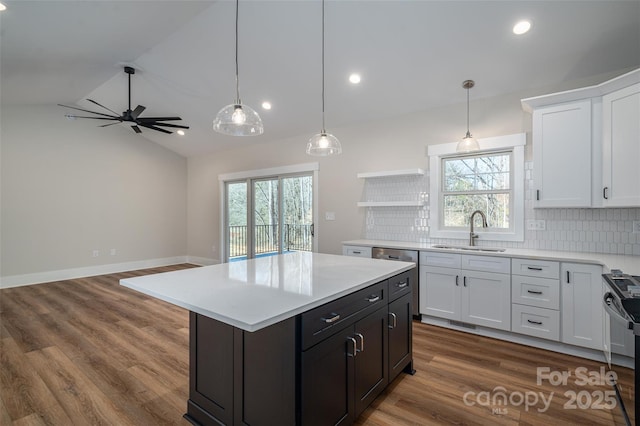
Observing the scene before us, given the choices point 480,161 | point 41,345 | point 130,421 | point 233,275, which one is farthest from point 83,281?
point 480,161

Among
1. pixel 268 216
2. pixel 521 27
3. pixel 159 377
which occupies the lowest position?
pixel 159 377

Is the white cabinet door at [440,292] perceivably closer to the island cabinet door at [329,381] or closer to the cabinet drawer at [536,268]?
the cabinet drawer at [536,268]

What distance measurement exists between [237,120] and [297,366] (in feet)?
4.96

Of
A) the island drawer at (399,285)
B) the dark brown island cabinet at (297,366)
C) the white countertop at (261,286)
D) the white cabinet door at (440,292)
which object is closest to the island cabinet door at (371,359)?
the dark brown island cabinet at (297,366)

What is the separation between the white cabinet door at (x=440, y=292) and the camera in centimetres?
328

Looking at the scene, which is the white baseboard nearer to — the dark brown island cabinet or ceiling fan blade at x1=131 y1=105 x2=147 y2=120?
ceiling fan blade at x1=131 y1=105 x2=147 y2=120

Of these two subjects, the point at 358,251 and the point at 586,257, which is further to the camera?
the point at 358,251

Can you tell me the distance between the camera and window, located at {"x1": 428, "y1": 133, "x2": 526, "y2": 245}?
3.39 metres

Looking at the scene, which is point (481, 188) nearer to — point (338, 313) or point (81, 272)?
point (338, 313)

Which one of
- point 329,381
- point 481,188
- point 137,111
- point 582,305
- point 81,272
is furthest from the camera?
point 81,272

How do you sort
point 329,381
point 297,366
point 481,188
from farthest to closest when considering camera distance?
point 481,188, point 329,381, point 297,366

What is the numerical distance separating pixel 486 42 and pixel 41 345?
5.15 m

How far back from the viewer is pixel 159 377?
2.38 meters

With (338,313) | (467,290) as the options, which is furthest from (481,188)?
(338,313)
